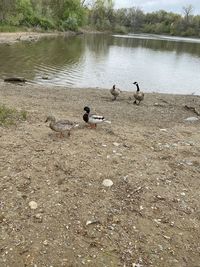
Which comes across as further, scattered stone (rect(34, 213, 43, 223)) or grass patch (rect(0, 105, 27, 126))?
grass patch (rect(0, 105, 27, 126))

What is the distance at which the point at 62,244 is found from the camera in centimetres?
644

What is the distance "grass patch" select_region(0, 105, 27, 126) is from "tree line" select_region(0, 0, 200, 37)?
63.0 m

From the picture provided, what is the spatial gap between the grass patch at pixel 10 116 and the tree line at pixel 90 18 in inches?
2482

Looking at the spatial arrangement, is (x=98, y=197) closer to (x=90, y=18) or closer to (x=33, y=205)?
(x=33, y=205)

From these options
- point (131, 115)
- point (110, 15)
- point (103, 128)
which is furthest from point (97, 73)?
point (110, 15)

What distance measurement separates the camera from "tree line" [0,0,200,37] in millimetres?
81731

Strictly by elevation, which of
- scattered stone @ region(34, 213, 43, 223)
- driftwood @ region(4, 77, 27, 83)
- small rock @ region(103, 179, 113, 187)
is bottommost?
driftwood @ region(4, 77, 27, 83)

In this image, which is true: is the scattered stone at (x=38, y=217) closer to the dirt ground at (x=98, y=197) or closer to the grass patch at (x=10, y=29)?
the dirt ground at (x=98, y=197)

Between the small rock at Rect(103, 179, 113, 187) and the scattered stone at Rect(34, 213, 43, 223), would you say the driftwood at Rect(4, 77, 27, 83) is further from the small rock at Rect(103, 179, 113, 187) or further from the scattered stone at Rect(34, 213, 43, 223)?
the scattered stone at Rect(34, 213, 43, 223)

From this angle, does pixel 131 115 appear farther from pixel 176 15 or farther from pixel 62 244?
pixel 176 15

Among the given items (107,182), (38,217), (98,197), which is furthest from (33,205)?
(107,182)

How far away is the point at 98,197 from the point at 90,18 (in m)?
131

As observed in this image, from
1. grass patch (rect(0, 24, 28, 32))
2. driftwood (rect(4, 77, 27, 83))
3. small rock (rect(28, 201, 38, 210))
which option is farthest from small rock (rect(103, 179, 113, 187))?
grass patch (rect(0, 24, 28, 32))

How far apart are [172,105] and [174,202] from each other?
1264cm
